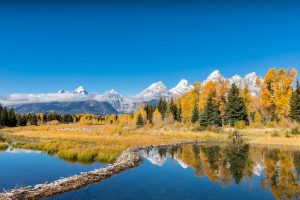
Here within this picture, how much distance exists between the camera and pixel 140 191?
19766mm

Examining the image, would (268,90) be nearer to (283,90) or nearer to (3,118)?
(283,90)

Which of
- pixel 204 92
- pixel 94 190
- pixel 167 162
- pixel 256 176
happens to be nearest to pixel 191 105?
pixel 204 92

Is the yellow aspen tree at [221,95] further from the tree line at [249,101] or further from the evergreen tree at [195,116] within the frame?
the evergreen tree at [195,116]

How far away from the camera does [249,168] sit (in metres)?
28.1

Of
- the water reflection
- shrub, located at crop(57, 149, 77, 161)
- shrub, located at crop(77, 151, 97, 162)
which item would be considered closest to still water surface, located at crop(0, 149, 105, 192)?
shrub, located at crop(57, 149, 77, 161)

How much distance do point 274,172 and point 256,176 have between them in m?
2.52

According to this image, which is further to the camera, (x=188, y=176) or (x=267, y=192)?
(x=188, y=176)

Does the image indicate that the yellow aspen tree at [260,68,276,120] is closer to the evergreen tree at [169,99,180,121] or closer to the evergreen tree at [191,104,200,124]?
the evergreen tree at [191,104,200,124]

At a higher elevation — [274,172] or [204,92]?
[204,92]

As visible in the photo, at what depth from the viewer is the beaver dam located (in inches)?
721

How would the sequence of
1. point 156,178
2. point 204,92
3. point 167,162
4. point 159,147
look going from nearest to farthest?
point 156,178, point 167,162, point 159,147, point 204,92

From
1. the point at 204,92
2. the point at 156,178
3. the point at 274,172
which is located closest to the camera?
the point at 156,178

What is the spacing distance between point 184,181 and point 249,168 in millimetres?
8416

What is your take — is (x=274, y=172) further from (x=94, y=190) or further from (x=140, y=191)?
(x=94, y=190)
